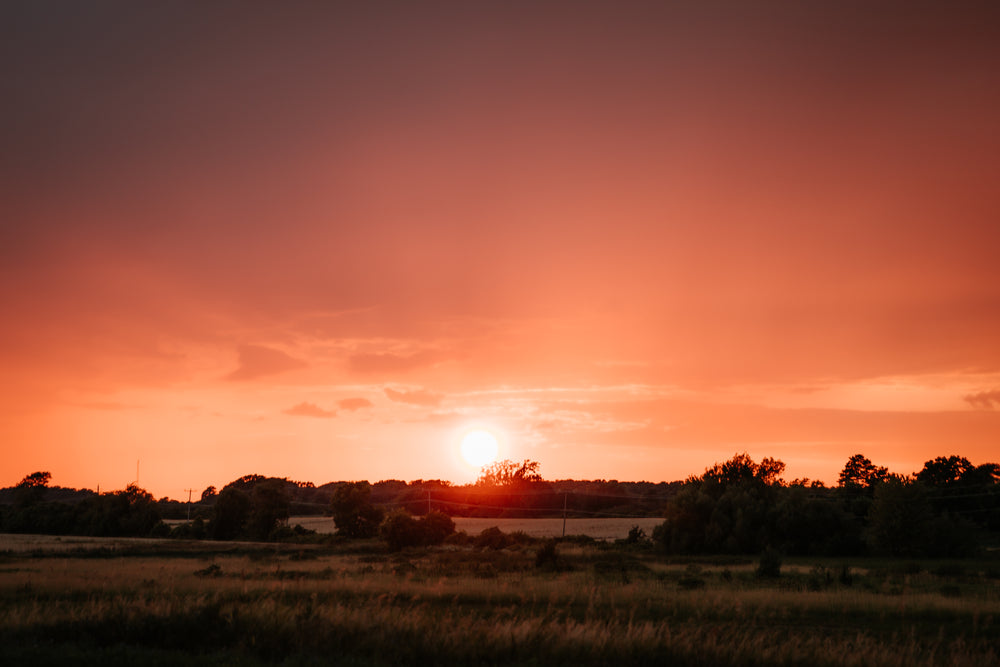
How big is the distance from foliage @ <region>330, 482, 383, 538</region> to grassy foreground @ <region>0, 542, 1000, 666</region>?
31.7 metres

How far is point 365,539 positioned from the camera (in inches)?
3051

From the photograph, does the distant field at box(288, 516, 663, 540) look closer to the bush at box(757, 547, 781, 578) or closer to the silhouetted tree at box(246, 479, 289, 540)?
the silhouetted tree at box(246, 479, 289, 540)

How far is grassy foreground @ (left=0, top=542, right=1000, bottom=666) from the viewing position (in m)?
16.0

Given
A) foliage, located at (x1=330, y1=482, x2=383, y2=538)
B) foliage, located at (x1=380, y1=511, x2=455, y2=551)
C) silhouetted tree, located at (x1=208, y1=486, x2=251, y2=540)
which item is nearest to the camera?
foliage, located at (x1=380, y1=511, x2=455, y2=551)

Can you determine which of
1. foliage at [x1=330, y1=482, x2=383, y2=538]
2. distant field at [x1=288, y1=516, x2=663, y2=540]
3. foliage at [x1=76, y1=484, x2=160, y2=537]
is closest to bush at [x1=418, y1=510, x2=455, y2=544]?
foliage at [x1=330, y1=482, x2=383, y2=538]

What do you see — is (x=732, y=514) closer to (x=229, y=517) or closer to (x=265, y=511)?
(x=265, y=511)

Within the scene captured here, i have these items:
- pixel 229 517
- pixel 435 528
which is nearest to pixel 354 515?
pixel 229 517

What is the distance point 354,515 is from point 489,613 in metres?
59.7

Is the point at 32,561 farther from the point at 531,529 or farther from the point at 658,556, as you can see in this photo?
the point at 531,529

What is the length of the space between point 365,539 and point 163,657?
212 feet

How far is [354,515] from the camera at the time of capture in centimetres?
8100

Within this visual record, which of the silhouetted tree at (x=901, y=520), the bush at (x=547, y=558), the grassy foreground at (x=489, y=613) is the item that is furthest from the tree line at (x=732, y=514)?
the bush at (x=547, y=558)

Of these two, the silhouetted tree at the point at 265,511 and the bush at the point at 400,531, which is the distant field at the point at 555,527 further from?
the bush at the point at 400,531

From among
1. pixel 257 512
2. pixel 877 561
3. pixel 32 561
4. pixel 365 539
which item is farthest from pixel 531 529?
pixel 32 561
